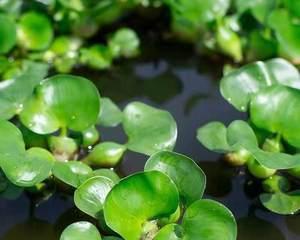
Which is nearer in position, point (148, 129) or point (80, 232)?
point (80, 232)

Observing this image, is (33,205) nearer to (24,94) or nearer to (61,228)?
(61,228)

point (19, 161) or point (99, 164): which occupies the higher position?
point (19, 161)

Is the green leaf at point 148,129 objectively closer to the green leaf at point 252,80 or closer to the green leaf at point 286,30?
the green leaf at point 252,80

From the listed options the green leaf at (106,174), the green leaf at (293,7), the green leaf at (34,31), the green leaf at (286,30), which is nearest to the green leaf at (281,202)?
the green leaf at (106,174)

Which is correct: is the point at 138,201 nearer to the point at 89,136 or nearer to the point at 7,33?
the point at 89,136

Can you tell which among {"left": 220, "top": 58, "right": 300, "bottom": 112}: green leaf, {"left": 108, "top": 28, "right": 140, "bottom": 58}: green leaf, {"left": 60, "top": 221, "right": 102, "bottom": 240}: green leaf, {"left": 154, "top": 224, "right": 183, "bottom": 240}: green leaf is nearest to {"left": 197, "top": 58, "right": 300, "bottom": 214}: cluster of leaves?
{"left": 220, "top": 58, "right": 300, "bottom": 112}: green leaf

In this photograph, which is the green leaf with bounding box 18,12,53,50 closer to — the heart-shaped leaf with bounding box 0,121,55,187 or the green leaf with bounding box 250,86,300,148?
the heart-shaped leaf with bounding box 0,121,55,187

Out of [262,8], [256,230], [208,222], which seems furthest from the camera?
[262,8]

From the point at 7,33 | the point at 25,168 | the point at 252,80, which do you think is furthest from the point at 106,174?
the point at 7,33
